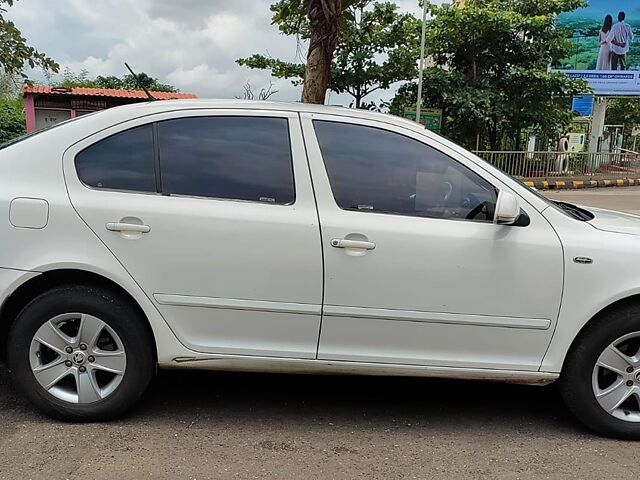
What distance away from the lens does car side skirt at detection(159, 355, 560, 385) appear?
2.94 metres

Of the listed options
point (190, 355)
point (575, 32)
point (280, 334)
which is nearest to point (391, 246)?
point (280, 334)

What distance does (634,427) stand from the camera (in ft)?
9.78

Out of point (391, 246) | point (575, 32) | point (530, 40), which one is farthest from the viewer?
point (575, 32)

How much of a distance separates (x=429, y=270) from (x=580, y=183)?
1801 centimetres

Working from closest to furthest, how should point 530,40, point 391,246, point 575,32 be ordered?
point 391,246
point 530,40
point 575,32

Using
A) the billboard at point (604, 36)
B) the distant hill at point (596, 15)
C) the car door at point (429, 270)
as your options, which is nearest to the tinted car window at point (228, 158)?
the car door at point (429, 270)

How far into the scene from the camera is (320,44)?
239 inches

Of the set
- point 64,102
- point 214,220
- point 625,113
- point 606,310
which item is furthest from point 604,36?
point 214,220

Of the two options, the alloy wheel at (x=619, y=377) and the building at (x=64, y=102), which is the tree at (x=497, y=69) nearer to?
the building at (x=64, y=102)

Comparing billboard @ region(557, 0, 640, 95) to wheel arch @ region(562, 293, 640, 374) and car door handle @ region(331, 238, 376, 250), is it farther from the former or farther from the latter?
car door handle @ region(331, 238, 376, 250)

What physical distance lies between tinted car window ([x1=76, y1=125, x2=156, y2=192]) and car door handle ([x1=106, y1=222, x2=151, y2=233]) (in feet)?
0.67

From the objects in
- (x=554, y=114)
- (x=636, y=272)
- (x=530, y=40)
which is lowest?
(x=636, y=272)

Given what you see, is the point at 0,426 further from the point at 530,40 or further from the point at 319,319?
the point at 530,40

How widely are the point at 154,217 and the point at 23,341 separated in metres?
0.93
